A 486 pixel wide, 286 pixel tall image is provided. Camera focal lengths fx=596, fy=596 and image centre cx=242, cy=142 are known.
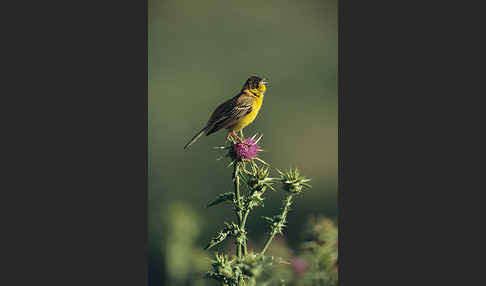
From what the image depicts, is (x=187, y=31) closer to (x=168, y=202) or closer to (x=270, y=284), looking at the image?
(x=168, y=202)

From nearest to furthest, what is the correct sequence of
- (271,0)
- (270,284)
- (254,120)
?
(270,284), (271,0), (254,120)

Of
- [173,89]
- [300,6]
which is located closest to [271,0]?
[300,6]

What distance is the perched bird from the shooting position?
800 centimetres

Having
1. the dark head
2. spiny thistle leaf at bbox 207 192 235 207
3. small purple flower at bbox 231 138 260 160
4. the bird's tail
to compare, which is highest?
the dark head

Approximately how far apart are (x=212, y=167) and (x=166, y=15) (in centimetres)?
226

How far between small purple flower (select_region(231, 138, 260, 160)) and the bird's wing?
74 cm

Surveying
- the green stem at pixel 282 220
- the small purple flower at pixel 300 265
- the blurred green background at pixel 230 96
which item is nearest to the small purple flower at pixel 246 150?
the blurred green background at pixel 230 96

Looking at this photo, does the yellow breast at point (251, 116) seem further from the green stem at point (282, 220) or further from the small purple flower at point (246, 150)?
the green stem at point (282, 220)

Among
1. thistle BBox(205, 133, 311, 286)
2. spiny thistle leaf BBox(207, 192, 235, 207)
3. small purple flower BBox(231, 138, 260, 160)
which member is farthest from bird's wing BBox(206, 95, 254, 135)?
spiny thistle leaf BBox(207, 192, 235, 207)

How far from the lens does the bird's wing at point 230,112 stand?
799 centimetres

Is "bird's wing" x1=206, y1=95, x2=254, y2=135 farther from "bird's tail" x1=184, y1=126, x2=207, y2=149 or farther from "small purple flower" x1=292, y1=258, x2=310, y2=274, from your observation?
"small purple flower" x1=292, y1=258, x2=310, y2=274

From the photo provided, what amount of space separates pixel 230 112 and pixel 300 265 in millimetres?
2342

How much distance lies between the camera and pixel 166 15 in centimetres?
823

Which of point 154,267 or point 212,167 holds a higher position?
point 212,167
